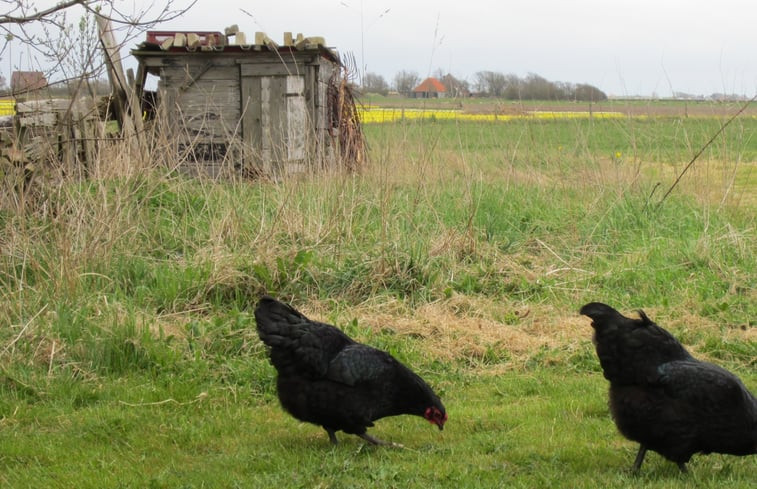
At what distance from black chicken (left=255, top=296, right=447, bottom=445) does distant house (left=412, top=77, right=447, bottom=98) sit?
5.15 metres

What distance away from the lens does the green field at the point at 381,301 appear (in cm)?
464

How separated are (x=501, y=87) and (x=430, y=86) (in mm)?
2338

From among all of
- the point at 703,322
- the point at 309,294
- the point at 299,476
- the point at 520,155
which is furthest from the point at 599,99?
the point at 299,476

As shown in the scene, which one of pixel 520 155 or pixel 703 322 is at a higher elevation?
pixel 520 155

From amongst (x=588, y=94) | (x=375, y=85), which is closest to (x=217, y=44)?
(x=375, y=85)

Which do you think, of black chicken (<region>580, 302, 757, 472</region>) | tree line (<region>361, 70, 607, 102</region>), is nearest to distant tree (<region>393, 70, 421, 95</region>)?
tree line (<region>361, 70, 607, 102</region>)

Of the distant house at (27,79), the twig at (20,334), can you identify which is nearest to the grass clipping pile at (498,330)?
the twig at (20,334)

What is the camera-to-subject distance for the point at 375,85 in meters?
9.93

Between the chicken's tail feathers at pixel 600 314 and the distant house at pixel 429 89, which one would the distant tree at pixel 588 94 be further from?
the chicken's tail feathers at pixel 600 314

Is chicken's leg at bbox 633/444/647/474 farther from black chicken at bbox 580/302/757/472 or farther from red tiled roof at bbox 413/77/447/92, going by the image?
red tiled roof at bbox 413/77/447/92

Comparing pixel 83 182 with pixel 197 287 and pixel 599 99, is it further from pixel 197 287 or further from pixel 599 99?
pixel 599 99

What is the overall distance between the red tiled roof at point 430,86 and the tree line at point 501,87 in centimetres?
6

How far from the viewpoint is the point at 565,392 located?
19.0ft

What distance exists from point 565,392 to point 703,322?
6.43ft
